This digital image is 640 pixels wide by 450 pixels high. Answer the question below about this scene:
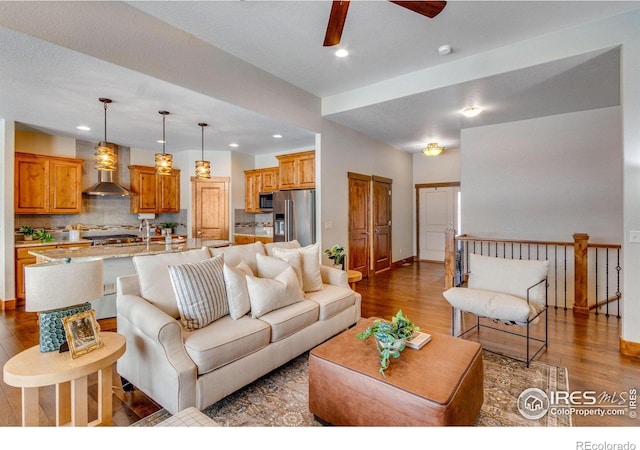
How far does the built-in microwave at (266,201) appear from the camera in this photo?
6684 mm

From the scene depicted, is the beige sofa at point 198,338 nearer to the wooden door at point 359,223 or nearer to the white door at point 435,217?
the wooden door at point 359,223

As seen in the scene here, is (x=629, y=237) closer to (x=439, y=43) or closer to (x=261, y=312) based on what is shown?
(x=439, y=43)

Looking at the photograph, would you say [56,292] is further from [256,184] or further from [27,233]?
[256,184]

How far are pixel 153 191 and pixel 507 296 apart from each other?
6614 millimetres

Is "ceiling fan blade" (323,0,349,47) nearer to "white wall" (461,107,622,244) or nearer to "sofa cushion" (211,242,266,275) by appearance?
"sofa cushion" (211,242,266,275)

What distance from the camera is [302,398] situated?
7.30 ft

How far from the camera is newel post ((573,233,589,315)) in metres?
4.12

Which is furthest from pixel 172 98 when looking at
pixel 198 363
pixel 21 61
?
pixel 198 363

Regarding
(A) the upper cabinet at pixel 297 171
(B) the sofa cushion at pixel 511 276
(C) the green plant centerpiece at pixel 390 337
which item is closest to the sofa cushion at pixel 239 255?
(C) the green plant centerpiece at pixel 390 337

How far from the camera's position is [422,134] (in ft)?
20.2

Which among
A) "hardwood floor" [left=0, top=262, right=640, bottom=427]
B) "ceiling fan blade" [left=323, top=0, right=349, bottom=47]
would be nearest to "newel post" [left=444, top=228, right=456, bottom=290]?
"hardwood floor" [left=0, top=262, right=640, bottom=427]

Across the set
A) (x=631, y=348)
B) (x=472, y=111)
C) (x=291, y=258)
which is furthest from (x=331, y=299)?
(x=472, y=111)

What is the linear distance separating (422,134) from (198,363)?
567 centimetres

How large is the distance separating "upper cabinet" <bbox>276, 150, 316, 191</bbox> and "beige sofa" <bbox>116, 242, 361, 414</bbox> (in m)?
2.82
